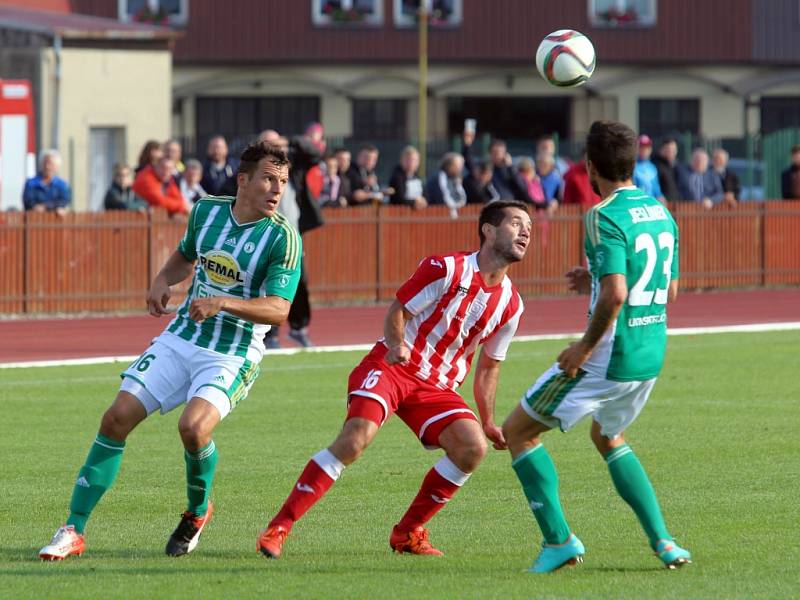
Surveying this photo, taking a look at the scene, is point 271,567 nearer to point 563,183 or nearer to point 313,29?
point 563,183

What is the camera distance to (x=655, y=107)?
157 ft

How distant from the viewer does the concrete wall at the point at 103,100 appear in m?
29.7

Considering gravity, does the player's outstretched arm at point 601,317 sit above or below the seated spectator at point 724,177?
below

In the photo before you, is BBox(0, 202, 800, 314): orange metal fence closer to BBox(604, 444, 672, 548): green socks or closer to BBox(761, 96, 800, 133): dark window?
BBox(604, 444, 672, 548): green socks

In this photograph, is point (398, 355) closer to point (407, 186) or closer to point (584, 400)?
point (584, 400)

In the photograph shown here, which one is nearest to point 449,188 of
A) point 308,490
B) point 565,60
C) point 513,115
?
point 565,60

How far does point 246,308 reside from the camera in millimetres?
7797

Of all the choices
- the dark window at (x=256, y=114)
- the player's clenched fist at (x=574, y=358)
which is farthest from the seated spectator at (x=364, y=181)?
the dark window at (x=256, y=114)

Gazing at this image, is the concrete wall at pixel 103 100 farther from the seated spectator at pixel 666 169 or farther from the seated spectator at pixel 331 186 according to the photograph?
the seated spectator at pixel 666 169

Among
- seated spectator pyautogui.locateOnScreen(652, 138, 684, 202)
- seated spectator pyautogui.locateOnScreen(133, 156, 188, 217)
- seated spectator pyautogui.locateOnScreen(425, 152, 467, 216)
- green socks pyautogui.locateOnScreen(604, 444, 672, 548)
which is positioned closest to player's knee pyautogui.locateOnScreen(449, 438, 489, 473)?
green socks pyautogui.locateOnScreen(604, 444, 672, 548)

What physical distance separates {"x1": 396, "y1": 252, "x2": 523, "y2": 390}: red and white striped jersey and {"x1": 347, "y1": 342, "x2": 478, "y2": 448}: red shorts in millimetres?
74

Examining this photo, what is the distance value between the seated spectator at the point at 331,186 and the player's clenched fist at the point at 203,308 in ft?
50.0

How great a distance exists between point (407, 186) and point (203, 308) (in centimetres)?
1599

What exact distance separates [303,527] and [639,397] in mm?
2141
